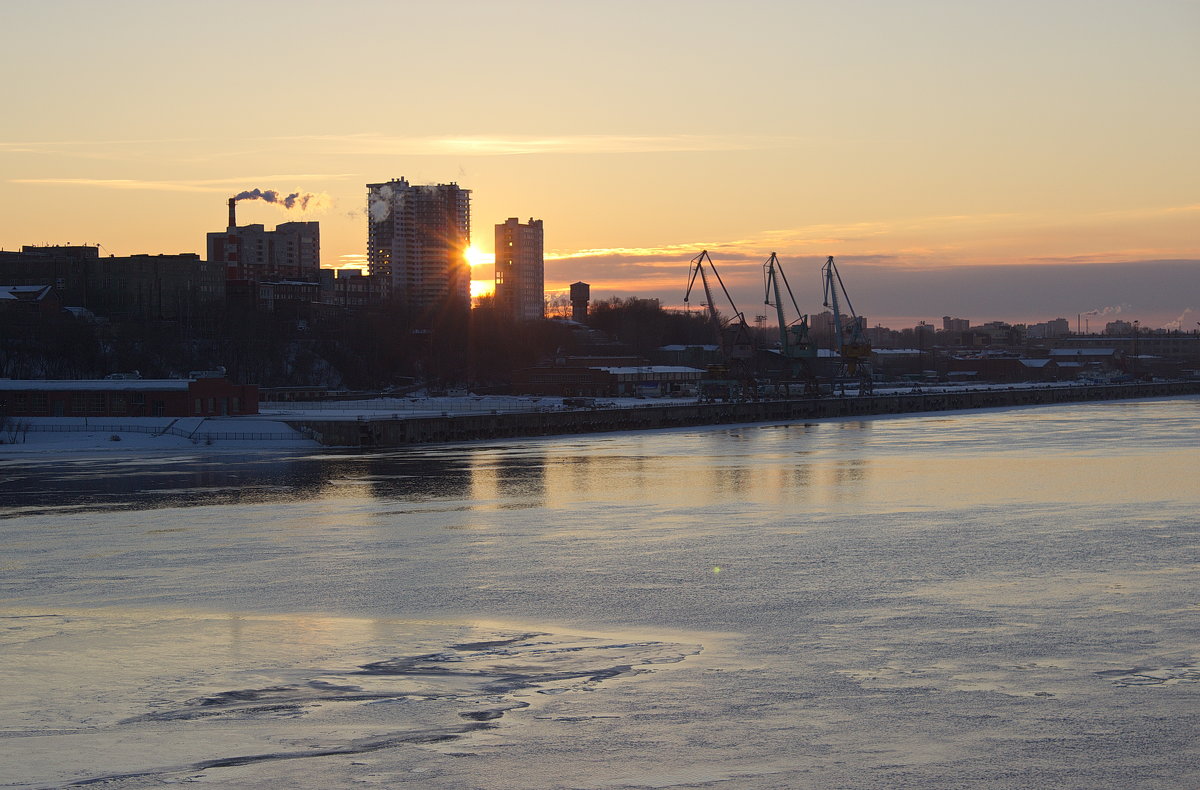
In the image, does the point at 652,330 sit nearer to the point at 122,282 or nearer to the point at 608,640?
the point at 122,282

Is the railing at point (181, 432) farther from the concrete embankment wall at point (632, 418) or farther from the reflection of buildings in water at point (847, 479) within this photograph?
the reflection of buildings in water at point (847, 479)

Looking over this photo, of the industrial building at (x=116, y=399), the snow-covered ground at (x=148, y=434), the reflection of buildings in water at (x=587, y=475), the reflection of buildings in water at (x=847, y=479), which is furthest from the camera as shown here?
the industrial building at (x=116, y=399)

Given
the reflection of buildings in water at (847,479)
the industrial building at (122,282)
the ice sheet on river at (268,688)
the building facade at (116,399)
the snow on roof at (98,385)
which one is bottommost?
the ice sheet on river at (268,688)

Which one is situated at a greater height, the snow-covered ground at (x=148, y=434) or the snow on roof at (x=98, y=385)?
the snow on roof at (x=98, y=385)

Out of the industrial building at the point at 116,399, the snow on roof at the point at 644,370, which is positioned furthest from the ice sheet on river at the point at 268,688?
the snow on roof at the point at 644,370

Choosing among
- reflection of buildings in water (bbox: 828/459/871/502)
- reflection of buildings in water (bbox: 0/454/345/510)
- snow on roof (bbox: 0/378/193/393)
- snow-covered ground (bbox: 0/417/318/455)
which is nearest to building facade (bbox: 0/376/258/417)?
snow on roof (bbox: 0/378/193/393)

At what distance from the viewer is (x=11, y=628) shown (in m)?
17.4

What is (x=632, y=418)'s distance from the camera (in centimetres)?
8331

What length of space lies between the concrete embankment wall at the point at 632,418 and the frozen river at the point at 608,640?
28.7 m

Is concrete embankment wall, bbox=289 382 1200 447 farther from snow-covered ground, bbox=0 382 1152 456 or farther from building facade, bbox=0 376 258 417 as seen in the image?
building facade, bbox=0 376 258 417

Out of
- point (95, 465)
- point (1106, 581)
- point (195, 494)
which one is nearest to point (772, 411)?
point (95, 465)

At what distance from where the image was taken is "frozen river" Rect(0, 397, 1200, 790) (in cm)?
1131

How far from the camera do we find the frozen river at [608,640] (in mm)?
11312

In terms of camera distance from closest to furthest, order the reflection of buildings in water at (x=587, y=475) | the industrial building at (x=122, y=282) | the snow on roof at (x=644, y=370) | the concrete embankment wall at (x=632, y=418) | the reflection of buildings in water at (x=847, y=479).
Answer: the reflection of buildings in water at (x=847, y=479) → the reflection of buildings in water at (x=587, y=475) → the concrete embankment wall at (x=632, y=418) → the industrial building at (x=122, y=282) → the snow on roof at (x=644, y=370)
